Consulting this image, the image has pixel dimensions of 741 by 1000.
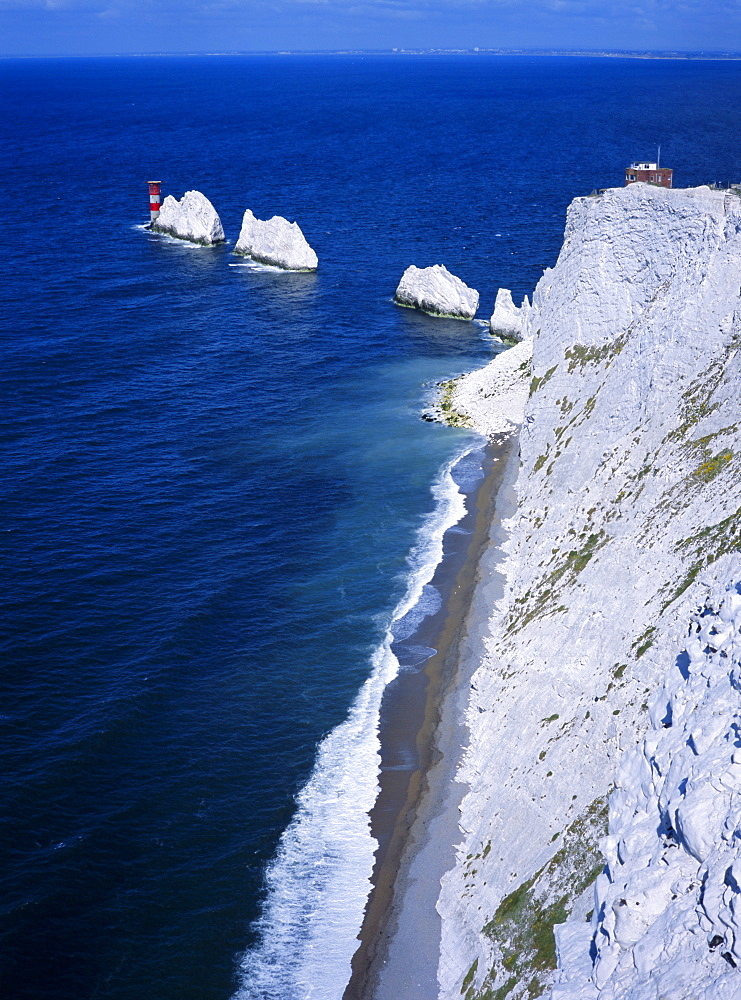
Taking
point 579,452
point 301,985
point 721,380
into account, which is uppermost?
point 721,380

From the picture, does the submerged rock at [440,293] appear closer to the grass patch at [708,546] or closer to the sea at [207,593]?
the sea at [207,593]

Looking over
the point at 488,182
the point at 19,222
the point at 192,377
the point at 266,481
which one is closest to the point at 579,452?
the point at 266,481

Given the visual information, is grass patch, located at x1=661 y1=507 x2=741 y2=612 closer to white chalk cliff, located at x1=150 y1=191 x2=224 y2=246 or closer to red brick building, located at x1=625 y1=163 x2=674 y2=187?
red brick building, located at x1=625 y1=163 x2=674 y2=187

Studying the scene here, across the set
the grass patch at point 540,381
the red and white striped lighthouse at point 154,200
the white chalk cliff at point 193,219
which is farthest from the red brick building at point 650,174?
the red and white striped lighthouse at point 154,200

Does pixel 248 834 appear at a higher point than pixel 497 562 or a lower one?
lower

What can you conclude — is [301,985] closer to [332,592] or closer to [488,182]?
[332,592]

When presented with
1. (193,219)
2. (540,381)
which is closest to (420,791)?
(540,381)
